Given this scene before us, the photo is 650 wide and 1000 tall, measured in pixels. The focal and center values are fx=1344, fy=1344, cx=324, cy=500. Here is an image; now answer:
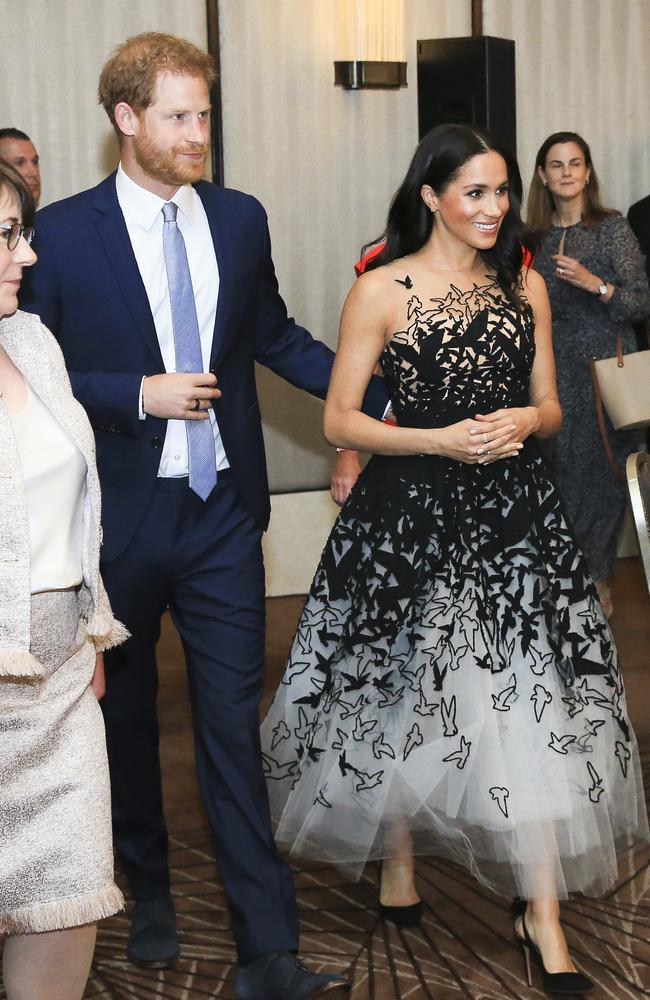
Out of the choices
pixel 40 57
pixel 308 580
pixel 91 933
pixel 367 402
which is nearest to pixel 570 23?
pixel 40 57

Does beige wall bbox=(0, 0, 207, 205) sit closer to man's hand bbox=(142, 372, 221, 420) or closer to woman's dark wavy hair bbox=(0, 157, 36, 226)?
man's hand bbox=(142, 372, 221, 420)

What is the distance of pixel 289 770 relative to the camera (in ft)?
9.93

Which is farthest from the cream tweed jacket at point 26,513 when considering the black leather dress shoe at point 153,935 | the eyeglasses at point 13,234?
the black leather dress shoe at point 153,935

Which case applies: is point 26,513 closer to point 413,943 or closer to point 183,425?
point 183,425

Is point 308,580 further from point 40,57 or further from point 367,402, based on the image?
point 367,402

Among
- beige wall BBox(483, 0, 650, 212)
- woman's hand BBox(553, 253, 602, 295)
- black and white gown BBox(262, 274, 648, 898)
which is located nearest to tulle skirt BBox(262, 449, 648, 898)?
black and white gown BBox(262, 274, 648, 898)

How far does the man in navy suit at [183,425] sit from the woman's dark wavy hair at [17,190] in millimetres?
619

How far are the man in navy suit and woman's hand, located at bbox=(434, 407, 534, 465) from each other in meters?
0.41

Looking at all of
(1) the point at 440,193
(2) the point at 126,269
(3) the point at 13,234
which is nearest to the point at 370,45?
(1) the point at 440,193

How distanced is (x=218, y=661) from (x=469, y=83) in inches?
141

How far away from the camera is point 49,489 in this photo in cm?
200

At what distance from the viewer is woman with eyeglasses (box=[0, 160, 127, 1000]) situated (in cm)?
193

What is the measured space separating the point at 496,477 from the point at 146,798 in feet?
3.44

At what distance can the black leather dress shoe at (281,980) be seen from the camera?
2643 mm
